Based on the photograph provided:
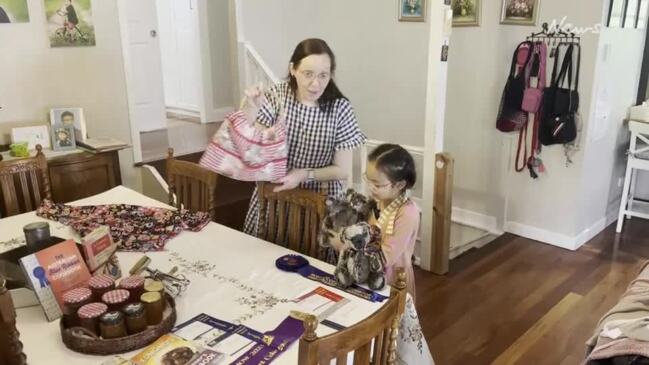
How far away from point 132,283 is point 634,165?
3798 mm

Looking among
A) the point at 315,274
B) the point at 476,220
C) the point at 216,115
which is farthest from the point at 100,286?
the point at 216,115

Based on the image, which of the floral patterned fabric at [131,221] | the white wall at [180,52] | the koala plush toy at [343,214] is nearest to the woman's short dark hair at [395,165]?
the koala plush toy at [343,214]

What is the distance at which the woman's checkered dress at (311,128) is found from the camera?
2131mm

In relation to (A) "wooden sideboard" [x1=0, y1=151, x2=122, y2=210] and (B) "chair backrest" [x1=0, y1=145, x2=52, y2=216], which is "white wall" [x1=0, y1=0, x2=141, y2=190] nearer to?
(A) "wooden sideboard" [x1=0, y1=151, x2=122, y2=210]

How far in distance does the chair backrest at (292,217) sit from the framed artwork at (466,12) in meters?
2.70

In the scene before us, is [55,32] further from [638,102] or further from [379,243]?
[638,102]

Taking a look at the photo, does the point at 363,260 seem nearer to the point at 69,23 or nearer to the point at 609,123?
the point at 69,23

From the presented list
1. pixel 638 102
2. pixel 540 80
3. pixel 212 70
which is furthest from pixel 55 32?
pixel 638 102

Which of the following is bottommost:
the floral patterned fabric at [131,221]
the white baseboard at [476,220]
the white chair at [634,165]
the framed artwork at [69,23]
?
the white baseboard at [476,220]

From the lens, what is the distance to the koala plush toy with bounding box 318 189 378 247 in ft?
5.77

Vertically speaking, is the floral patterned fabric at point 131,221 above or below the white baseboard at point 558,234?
above

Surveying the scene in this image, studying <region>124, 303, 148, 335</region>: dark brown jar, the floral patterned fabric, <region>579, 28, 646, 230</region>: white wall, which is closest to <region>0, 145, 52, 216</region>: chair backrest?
the floral patterned fabric

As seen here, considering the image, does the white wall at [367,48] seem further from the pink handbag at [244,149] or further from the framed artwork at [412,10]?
the pink handbag at [244,149]

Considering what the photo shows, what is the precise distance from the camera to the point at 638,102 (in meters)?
4.38
